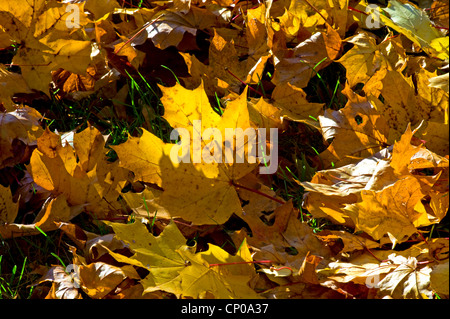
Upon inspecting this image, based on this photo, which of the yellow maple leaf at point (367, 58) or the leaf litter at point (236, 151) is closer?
the leaf litter at point (236, 151)

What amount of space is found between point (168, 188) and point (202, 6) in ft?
2.36

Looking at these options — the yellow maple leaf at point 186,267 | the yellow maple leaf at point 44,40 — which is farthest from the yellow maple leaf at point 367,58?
the yellow maple leaf at point 44,40

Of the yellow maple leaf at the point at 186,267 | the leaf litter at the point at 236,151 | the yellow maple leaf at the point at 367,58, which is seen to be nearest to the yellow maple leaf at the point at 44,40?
the leaf litter at the point at 236,151

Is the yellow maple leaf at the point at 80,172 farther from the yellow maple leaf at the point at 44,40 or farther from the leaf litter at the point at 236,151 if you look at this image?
the yellow maple leaf at the point at 44,40

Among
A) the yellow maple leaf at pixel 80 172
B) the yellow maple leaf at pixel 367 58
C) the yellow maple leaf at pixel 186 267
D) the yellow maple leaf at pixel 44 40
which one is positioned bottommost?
the yellow maple leaf at pixel 186 267

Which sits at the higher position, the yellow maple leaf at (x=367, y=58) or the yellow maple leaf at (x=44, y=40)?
the yellow maple leaf at (x=44, y=40)

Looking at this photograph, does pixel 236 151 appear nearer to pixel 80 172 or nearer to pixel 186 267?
pixel 186 267

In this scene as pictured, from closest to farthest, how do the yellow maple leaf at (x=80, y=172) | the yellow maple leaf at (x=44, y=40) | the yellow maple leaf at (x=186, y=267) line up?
the yellow maple leaf at (x=186, y=267) < the yellow maple leaf at (x=80, y=172) < the yellow maple leaf at (x=44, y=40)

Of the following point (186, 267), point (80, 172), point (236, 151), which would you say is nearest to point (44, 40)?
point (80, 172)

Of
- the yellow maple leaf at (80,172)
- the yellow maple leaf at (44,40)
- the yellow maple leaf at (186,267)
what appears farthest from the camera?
the yellow maple leaf at (44,40)

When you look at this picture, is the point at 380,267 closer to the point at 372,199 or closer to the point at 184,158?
the point at 372,199

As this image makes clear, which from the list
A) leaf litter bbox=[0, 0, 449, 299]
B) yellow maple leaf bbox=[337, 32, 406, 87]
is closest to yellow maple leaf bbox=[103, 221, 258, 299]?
leaf litter bbox=[0, 0, 449, 299]

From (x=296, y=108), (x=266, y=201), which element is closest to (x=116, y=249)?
(x=266, y=201)
